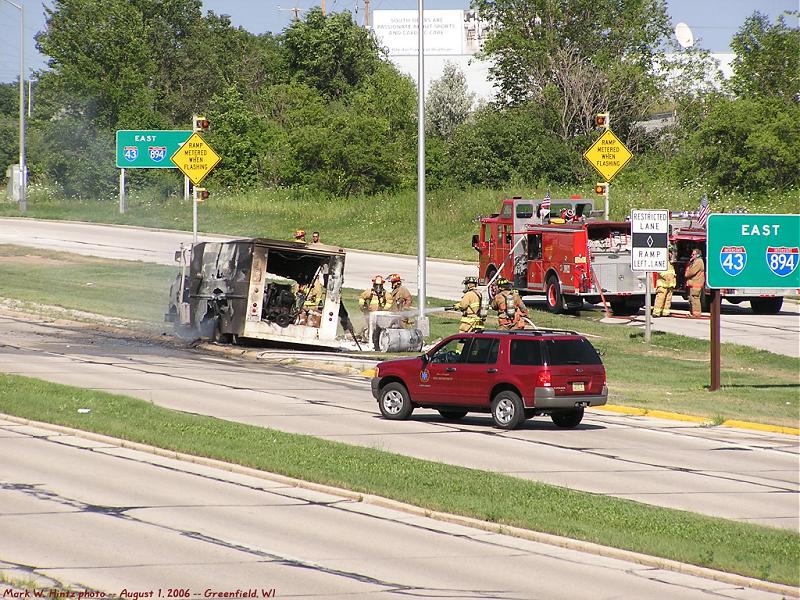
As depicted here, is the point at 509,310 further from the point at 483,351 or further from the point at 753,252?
the point at 483,351

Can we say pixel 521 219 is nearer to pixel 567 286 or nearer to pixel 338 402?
pixel 567 286

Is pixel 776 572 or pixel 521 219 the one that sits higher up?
pixel 521 219

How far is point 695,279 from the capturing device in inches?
1420

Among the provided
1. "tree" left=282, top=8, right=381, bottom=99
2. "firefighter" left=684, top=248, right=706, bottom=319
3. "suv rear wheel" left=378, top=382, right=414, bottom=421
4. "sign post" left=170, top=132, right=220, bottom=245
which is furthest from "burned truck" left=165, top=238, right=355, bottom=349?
"tree" left=282, top=8, right=381, bottom=99

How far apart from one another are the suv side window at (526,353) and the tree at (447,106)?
6312 cm

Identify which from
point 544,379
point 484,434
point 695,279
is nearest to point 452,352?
point 484,434

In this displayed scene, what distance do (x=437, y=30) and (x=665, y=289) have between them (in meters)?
107

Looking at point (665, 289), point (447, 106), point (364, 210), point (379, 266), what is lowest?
point (665, 289)

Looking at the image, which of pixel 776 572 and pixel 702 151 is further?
pixel 702 151

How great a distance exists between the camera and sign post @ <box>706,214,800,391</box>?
84.0 ft

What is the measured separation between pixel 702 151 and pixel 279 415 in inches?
1760

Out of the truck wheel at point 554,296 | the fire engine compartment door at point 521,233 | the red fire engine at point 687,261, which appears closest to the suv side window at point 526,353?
the truck wheel at point 554,296

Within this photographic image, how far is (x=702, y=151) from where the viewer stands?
2404 inches

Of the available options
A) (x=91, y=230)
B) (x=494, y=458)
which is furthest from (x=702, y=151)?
(x=494, y=458)
